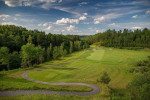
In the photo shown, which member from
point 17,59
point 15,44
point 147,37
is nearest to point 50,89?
point 17,59

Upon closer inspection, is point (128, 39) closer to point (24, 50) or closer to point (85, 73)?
point (85, 73)

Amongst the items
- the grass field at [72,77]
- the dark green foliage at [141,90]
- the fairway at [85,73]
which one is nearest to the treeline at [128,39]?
the fairway at [85,73]

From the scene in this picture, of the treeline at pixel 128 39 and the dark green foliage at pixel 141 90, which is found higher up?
the treeline at pixel 128 39

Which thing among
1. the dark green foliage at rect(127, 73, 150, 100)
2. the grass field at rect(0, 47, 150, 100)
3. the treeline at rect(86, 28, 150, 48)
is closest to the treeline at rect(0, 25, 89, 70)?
the grass field at rect(0, 47, 150, 100)

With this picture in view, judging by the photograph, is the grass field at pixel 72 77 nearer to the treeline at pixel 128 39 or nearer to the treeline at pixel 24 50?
the treeline at pixel 24 50

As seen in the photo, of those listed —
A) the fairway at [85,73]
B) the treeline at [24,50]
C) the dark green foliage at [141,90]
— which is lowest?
the fairway at [85,73]

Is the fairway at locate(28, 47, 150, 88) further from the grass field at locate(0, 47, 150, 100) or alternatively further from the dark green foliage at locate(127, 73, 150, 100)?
the dark green foliage at locate(127, 73, 150, 100)

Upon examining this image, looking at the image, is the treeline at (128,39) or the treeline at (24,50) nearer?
the treeline at (24,50)

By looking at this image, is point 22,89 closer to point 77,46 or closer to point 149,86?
point 149,86

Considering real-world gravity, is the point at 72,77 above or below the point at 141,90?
below

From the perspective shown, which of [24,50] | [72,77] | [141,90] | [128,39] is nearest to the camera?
[141,90]

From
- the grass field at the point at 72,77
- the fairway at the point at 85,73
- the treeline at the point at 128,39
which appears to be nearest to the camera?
the grass field at the point at 72,77

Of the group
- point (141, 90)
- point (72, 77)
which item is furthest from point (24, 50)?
point (141, 90)

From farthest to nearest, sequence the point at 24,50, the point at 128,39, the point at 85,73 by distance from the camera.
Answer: the point at 128,39 → the point at 24,50 → the point at 85,73
